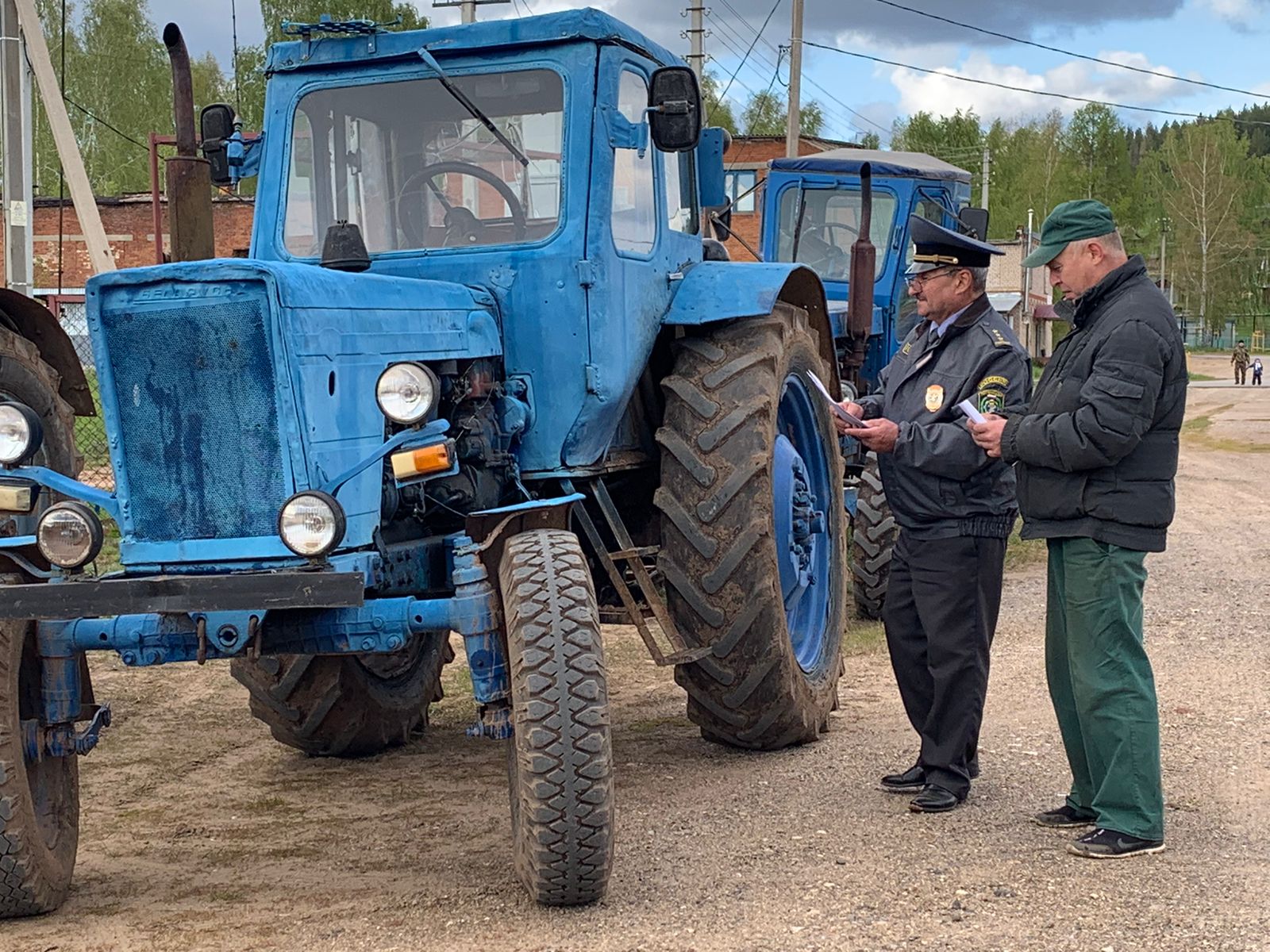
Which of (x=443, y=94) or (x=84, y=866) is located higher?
(x=443, y=94)

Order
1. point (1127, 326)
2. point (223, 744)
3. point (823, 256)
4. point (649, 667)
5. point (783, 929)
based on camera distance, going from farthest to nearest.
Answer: point (823, 256), point (649, 667), point (223, 744), point (1127, 326), point (783, 929)

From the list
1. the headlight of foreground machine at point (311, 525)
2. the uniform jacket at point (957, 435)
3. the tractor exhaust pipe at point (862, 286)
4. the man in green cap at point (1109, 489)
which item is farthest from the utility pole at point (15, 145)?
the man in green cap at point (1109, 489)

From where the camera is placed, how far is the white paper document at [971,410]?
508 centimetres

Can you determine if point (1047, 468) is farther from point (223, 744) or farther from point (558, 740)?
point (223, 744)

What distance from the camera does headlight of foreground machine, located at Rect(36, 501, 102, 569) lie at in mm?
4320

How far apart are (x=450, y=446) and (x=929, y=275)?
1.87m

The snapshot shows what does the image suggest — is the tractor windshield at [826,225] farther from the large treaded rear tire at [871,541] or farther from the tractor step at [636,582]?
the tractor step at [636,582]

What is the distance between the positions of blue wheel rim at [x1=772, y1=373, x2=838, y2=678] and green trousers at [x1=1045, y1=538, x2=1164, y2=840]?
139cm


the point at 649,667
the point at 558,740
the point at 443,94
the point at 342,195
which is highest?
the point at 443,94

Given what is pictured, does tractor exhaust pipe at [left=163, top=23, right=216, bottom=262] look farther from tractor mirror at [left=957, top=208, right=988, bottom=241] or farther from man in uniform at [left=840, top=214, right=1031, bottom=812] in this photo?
tractor mirror at [left=957, top=208, right=988, bottom=241]

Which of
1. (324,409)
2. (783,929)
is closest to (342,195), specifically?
(324,409)

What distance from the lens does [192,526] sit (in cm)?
431

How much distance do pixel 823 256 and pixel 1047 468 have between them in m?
7.21

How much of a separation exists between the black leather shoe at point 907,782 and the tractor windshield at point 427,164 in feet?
7.32
